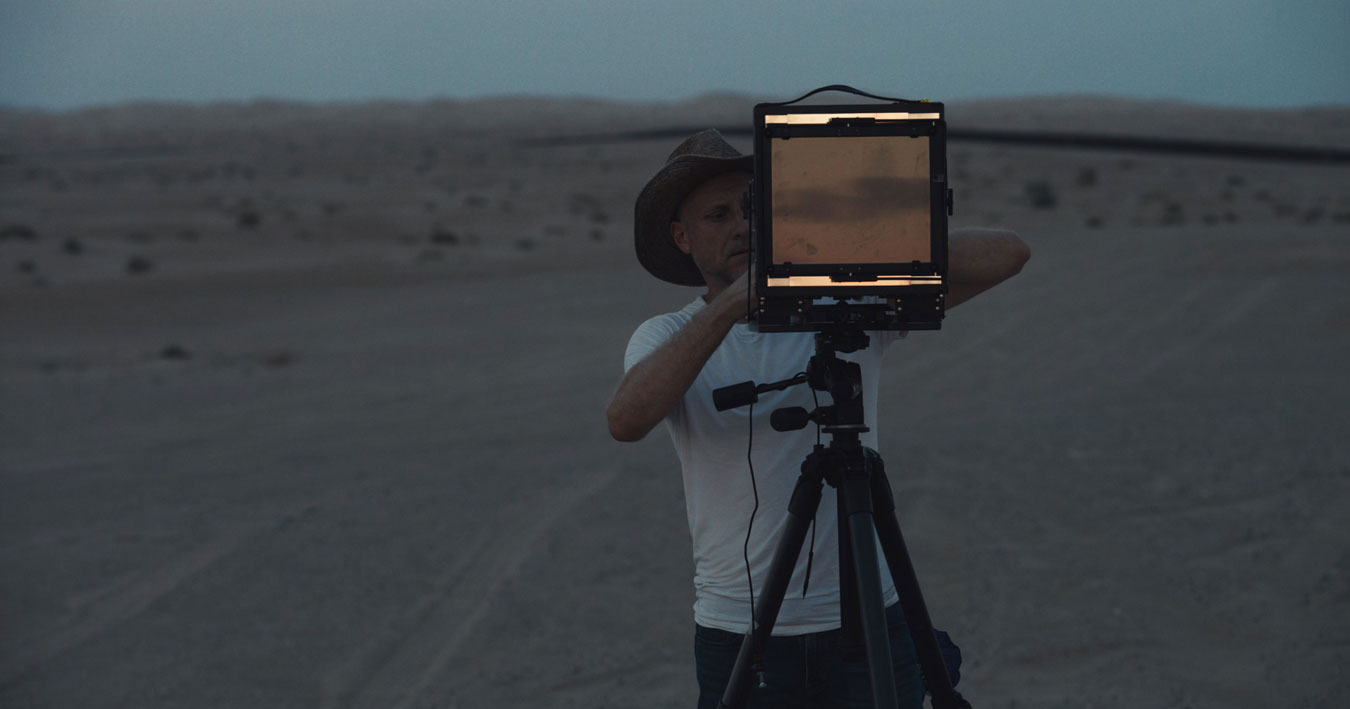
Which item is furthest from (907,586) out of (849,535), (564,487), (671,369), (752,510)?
(564,487)

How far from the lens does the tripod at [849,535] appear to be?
7.11 feet

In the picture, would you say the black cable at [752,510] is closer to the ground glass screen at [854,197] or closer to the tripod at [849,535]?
A: the tripod at [849,535]

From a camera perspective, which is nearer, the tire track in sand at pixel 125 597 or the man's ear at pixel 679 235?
the man's ear at pixel 679 235

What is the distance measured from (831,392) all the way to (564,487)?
5.14 m

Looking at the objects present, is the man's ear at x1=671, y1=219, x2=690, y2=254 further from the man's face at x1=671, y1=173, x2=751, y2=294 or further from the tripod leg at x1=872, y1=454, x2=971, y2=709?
the tripod leg at x1=872, y1=454, x2=971, y2=709

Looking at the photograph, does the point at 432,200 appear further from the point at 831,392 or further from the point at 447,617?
the point at 831,392

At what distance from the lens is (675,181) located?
278 cm

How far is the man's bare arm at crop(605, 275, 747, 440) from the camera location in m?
2.29

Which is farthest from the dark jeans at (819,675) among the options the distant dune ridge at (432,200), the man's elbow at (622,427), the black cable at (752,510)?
the distant dune ridge at (432,200)

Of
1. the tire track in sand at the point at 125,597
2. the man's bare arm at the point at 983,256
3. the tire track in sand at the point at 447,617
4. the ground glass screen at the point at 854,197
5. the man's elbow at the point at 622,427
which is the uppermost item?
the ground glass screen at the point at 854,197

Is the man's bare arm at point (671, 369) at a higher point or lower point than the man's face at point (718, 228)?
lower

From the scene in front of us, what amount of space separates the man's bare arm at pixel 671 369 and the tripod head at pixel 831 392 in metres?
0.10

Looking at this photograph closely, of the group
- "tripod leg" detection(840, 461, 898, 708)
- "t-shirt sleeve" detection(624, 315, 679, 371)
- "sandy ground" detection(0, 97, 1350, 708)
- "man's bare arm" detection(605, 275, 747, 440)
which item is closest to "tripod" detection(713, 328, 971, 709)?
"tripod leg" detection(840, 461, 898, 708)

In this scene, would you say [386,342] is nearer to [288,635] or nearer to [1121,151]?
[288,635]
